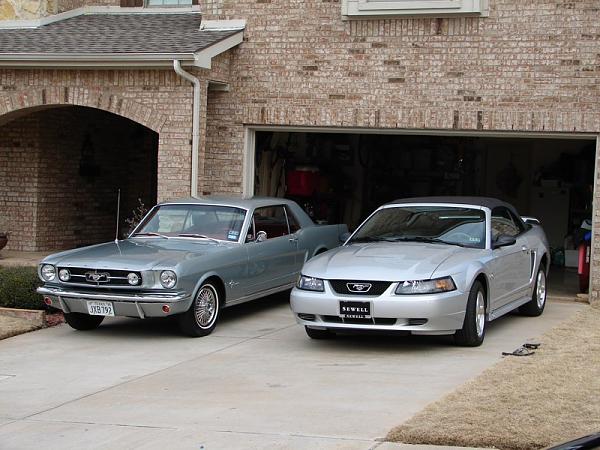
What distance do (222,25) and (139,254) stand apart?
17.9ft

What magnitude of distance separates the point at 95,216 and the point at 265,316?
7.01m

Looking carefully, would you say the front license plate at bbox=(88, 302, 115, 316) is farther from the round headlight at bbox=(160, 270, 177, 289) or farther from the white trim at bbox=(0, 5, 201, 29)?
the white trim at bbox=(0, 5, 201, 29)

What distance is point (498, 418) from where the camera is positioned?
696 centimetres

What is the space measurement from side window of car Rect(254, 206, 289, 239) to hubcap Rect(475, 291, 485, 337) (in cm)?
310

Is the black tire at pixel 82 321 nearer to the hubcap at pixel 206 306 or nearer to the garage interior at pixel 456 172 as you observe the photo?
the hubcap at pixel 206 306

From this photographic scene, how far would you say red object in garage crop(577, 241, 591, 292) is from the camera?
14.0m

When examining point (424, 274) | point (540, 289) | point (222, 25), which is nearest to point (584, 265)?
point (540, 289)

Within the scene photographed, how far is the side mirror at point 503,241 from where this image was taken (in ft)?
35.1

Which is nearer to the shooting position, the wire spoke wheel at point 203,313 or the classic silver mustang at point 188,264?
the classic silver mustang at point 188,264

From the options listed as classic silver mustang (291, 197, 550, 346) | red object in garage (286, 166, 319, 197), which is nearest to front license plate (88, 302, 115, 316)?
classic silver mustang (291, 197, 550, 346)

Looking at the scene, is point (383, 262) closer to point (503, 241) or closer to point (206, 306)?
point (503, 241)

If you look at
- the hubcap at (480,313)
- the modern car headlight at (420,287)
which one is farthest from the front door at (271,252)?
the hubcap at (480,313)

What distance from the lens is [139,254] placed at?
425 inches

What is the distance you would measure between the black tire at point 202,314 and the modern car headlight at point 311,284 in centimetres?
120
